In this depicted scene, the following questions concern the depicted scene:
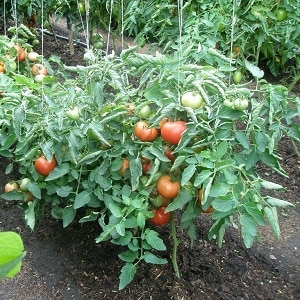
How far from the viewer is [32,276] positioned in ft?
6.70

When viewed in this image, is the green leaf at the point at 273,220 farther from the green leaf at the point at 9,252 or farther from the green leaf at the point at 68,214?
the green leaf at the point at 9,252

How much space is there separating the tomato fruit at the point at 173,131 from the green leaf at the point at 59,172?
46 cm

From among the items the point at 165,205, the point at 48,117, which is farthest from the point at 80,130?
the point at 165,205

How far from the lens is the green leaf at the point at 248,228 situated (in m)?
1.30

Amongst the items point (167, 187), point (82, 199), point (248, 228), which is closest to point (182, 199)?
point (167, 187)

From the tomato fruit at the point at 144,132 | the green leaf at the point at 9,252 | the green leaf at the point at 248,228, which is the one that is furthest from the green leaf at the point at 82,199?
the green leaf at the point at 9,252

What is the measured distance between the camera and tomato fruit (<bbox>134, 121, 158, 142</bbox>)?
1524 millimetres

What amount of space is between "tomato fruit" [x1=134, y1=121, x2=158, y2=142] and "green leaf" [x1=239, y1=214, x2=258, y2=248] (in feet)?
1.37

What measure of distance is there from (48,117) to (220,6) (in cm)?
157

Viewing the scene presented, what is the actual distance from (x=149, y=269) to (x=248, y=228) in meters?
0.87

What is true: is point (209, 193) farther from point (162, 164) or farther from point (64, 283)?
point (64, 283)

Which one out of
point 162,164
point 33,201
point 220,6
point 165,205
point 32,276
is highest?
point 220,6

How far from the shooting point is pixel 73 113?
1610mm

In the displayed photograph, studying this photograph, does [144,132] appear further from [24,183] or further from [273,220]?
[24,183]
